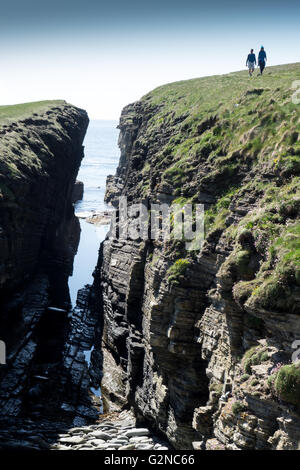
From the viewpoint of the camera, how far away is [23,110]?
78.1 m

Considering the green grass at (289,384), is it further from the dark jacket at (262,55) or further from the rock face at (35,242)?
the dark jacket at (262,55)

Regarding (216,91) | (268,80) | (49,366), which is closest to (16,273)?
(49,366)

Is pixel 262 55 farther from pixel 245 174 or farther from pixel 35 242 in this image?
pixel 35 242

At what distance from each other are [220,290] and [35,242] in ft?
142

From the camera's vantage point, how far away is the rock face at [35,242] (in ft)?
159

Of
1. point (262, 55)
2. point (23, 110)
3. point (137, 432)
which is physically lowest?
point (137, 432)

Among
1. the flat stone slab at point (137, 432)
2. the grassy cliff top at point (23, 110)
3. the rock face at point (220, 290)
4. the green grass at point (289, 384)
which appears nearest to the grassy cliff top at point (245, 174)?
the rock face at point (220, 290)

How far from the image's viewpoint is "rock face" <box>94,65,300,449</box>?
64.6 feet

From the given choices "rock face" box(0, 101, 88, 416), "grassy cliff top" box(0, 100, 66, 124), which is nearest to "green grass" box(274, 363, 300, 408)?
"rock face" box(0, 101, 88, 416)

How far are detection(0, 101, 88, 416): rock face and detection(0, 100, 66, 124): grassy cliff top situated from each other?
14 centimetres

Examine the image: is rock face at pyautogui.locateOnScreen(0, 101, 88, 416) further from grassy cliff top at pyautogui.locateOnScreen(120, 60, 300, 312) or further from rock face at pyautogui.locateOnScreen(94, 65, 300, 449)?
grassy cliff top at pyautogui.locateOnScreen(120, 60, 300, 312)

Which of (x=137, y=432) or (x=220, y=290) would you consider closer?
(x=220, y=290)

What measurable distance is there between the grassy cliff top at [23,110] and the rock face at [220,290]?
28128mm

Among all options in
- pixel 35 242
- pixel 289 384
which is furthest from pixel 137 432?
pixel 35 242
